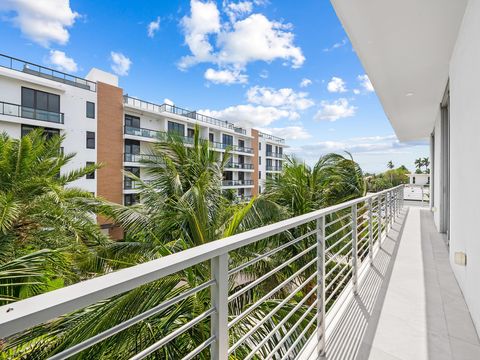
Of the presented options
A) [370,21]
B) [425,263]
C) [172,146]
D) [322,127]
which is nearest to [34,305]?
[370,21]

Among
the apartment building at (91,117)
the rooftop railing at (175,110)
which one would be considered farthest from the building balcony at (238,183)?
the apartment building at (91,117)

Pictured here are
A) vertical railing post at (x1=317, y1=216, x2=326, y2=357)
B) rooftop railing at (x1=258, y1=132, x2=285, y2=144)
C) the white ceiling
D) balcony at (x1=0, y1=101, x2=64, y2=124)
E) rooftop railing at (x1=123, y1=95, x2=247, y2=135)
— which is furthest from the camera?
rooftop railing at (x1=258, y1=132, x2=285, y2=144)

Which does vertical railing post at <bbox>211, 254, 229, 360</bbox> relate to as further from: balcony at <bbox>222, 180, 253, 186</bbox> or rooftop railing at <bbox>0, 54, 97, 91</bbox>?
balcony at <bbox>222, 180, 253, 186</bbox>

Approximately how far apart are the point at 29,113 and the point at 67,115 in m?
1.63

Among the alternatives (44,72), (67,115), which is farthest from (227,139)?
(44,72)

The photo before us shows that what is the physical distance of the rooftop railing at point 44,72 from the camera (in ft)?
39.6

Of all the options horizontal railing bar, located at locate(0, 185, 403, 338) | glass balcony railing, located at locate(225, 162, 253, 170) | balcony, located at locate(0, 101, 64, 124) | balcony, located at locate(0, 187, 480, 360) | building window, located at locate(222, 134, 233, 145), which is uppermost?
building window, located at locate(222, 134, 233, 145)

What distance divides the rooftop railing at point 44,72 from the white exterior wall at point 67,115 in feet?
0.93

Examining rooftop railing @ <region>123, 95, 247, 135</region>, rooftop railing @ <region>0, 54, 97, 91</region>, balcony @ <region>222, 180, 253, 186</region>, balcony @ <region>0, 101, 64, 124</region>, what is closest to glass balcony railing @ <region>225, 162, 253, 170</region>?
balcony @ <region>222, 180, 253, 186</region>

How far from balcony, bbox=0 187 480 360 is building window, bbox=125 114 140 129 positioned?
52.0 feet

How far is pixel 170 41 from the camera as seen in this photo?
19172 millimetres

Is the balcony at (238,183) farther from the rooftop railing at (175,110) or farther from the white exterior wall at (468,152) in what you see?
the white exterior wall at (468,152)

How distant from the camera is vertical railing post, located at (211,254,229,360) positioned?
3.10 ft

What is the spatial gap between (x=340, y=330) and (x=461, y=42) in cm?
302
